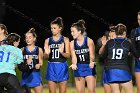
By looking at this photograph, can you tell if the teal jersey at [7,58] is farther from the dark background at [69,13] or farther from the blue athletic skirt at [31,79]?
the dark background at [69,13]

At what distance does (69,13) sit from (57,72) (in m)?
13.9

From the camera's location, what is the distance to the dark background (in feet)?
66.9

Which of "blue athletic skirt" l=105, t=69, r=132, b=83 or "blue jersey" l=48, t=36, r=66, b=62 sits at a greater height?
"blue jersey" l=48, t=36, r=66, b=62

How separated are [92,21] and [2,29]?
1380 centimetres

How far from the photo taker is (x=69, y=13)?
21781mm

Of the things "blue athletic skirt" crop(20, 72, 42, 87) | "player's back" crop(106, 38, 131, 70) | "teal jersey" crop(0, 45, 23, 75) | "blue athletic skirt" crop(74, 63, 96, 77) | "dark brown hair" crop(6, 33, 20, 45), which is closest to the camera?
"teal jersey" crop(0, 45, 23, 75)

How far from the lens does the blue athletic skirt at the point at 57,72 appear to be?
8.07 m

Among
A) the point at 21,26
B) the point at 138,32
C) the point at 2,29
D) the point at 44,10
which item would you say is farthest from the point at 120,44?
the point at 44,10

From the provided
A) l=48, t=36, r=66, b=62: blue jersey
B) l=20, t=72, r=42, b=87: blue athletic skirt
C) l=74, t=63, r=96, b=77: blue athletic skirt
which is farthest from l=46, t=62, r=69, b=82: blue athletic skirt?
l=74, t=63, r=96, b=77: blue athletic skirt

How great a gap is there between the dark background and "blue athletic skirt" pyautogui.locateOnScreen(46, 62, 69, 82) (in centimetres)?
1131

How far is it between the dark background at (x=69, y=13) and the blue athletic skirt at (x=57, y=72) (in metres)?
11.3

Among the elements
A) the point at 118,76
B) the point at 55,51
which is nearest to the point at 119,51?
the point at 118,76

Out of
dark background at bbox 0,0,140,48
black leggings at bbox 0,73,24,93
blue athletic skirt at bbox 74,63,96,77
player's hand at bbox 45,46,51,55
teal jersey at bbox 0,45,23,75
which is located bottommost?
black leggings at bbox 0,73,24,93

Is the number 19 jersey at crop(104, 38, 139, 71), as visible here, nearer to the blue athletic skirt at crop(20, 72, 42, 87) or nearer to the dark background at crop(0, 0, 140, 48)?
the blue athletic skirt at crop(20, 72, 42, 87)
